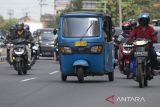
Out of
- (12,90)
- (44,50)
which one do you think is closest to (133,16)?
(44,50)

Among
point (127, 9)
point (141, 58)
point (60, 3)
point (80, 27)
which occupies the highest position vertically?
point (80, 27)

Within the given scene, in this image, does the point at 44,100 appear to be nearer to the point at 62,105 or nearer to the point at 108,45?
the point at 62,105

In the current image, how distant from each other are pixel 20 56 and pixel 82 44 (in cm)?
520

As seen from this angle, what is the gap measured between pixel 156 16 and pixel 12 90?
9299 cm

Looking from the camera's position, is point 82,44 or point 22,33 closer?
point 82,44

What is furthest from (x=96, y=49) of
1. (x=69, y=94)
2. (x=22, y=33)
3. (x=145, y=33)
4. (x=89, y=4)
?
(x=89, y=4)

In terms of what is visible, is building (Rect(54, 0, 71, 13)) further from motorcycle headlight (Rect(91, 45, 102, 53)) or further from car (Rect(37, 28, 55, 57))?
motorcycle headlight (Rect(91, 45, 102, 53))

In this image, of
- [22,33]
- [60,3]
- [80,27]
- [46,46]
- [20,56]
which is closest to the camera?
[80,27]

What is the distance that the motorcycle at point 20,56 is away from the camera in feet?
90.1

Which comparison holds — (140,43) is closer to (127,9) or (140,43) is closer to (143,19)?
(143,19)

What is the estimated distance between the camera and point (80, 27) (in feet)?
76.1

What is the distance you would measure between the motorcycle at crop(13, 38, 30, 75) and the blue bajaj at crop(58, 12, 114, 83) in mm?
4311

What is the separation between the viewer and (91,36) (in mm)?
23094

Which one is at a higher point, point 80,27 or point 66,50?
point 80,27
